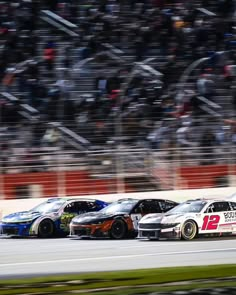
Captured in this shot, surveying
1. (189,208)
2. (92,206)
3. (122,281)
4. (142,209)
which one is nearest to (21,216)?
(92,206)

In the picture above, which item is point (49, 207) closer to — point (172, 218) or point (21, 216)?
point (21, 216)

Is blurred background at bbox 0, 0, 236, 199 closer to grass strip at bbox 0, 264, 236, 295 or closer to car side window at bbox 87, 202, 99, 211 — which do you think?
car side window at bbox 87, 202, 99, 211

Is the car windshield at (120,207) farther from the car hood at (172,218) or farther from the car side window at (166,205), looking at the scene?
the car hood at (172,218)

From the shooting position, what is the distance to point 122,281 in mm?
11570

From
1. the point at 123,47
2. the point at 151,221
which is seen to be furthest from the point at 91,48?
the point at 151,221

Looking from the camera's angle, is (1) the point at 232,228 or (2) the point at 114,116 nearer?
(1) the point at 232,228

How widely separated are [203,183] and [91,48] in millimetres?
5110

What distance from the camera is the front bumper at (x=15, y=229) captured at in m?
22.4

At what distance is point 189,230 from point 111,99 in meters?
6.10

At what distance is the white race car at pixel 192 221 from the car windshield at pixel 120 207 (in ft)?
3.49

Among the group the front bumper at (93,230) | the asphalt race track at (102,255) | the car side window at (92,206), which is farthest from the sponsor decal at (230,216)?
the car side window at (92,206)

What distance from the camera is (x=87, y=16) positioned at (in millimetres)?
26562

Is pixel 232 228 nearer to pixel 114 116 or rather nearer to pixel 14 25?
pixel 114 116

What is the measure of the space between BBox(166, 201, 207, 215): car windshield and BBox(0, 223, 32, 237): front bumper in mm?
3923
